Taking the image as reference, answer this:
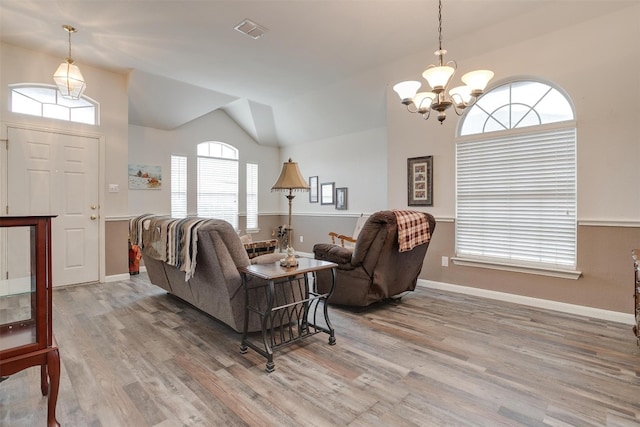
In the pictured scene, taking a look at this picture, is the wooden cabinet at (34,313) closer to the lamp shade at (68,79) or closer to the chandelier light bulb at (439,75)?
the chandelier light bulb at (439,75)

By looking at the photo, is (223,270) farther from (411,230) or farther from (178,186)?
(178,186)

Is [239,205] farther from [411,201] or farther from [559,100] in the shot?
[559,100]

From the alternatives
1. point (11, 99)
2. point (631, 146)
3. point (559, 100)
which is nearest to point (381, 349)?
point (631, 146)

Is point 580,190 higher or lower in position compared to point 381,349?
higher

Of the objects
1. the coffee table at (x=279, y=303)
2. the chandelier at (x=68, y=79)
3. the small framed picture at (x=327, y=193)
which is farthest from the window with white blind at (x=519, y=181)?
the chandelier at (x=68, y=79)

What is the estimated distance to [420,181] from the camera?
434cm

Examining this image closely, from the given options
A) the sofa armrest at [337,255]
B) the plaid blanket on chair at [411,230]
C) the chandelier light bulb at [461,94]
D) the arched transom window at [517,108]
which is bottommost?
the sofa armrest at [337,255]

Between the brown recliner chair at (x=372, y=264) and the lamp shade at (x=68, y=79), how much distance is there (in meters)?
3.11

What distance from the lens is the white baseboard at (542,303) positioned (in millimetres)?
3016

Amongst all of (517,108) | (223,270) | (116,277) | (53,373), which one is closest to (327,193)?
(517,108)

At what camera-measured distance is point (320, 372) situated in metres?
2.11

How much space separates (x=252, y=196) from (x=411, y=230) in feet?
15.7

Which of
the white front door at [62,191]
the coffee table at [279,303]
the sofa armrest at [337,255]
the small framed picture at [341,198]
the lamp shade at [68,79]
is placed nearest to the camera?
the coffee table at [279,303]

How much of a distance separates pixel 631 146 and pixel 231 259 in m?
3.71
